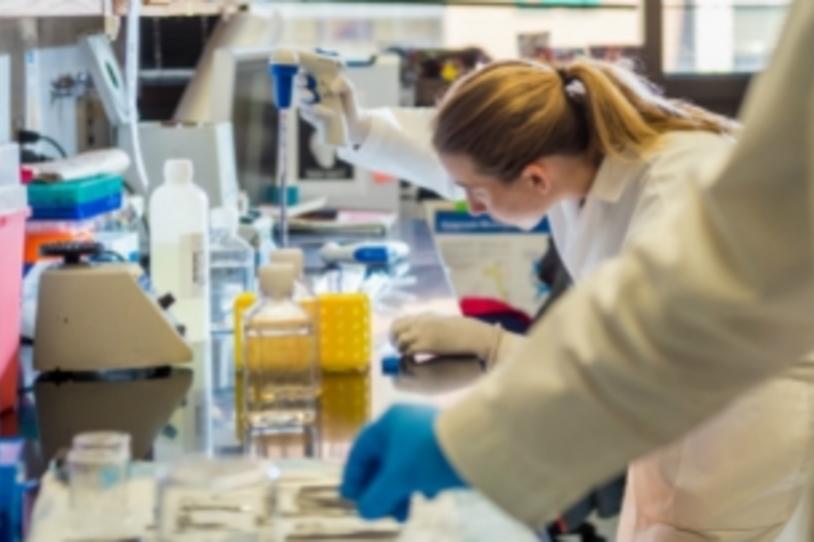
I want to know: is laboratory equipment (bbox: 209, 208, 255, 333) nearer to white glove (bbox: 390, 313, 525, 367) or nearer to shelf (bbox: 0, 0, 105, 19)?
white glove (bbox: 390, 313, 525, 367)

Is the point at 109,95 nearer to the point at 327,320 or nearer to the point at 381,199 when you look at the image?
the point at 381,199

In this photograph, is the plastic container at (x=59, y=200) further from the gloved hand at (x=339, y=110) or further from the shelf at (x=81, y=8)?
the gloved hand at (x=339, y=110)

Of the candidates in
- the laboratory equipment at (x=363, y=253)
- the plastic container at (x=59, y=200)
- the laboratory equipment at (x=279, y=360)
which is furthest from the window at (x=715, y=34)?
the laboratory equipment at (x=279, y=360)

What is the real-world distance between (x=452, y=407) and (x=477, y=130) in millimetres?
1056

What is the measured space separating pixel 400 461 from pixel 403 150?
5.63ft

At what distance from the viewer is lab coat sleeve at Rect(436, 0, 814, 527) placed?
3.59 feet

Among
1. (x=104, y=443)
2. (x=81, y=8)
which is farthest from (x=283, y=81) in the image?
(x=104, y=443)

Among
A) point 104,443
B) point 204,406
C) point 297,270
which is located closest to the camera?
point 104,443

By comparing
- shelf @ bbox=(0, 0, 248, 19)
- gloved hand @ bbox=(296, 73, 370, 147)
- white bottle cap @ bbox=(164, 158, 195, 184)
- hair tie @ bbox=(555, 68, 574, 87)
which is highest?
shelf @ bbox=(0, 0, 248, 19)

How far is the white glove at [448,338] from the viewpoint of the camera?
2369 millimetres

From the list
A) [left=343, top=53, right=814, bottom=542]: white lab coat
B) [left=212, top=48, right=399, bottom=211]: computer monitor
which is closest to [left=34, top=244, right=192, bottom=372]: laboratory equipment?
[left=343, top=53, right=814, bottom=542]: white lab coat

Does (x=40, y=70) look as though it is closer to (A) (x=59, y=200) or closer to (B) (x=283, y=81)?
(A) (x=59, y=200)

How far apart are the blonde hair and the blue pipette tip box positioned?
0.98 ft

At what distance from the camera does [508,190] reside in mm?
2318
